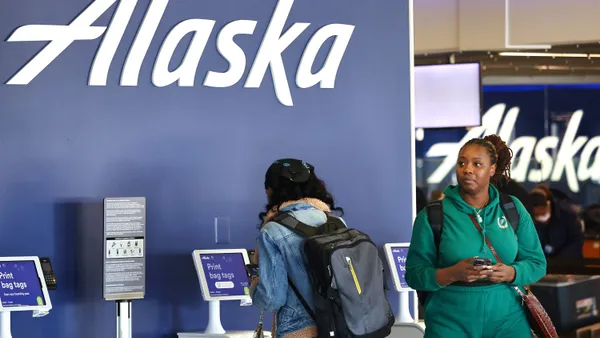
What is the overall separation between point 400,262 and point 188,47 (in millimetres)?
1943

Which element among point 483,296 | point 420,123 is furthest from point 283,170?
point 420,123

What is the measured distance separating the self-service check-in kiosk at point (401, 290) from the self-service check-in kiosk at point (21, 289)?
7.22 feet

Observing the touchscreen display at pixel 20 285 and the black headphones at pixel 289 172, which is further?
the touchscreen display at pixel 20 285

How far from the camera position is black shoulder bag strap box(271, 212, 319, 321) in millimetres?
4375

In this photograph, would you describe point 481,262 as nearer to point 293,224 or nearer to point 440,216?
point 440,216

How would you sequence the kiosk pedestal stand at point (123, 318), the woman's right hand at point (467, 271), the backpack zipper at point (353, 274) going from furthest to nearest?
1. the kiosk pedestal stand at point (123, 318)
2. the backpack zipper at point (353, 274)
3. the woman's right hand at point (467, 271)

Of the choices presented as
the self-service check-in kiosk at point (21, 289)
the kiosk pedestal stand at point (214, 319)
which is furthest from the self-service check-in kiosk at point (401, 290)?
the self-service check-in kiosk at point (21, 289)

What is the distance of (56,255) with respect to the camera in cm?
628

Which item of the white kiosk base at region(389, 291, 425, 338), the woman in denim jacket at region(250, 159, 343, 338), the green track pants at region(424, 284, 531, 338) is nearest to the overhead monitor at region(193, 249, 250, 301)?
the white kiosk base at region(389, 291, 425, 338)

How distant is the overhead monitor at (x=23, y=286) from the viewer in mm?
5828

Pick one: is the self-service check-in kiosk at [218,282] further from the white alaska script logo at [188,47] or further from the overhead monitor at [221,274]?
the white alaska script logo at [188,47]

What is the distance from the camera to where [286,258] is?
14.3 feet

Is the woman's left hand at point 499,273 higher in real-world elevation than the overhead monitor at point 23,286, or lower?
higher

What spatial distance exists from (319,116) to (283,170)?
2.52m
